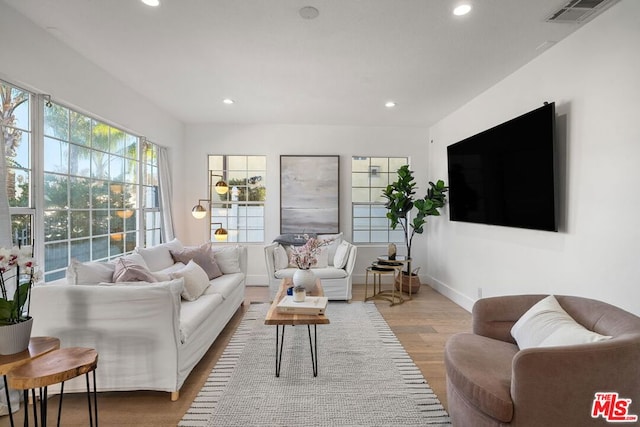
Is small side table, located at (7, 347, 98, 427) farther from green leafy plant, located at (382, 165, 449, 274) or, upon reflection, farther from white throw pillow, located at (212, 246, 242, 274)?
green leafy plant, located at (382, 165, 449, 274)

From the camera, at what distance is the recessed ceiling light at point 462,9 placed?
7.19ft

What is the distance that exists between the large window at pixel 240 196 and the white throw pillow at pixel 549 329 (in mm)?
4175

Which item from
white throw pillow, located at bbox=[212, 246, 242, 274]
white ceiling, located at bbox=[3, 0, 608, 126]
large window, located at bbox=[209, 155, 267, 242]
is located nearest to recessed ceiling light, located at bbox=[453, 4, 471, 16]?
white ceiling, located at bbox=[3, 0, 608, 126]

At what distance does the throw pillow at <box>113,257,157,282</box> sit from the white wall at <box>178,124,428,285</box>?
8.92ft

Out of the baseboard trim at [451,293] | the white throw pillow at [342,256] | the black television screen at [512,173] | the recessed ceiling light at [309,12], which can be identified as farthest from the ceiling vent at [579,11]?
the white throw pillow at [342,256]

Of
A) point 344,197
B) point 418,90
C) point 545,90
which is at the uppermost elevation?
point 418,90

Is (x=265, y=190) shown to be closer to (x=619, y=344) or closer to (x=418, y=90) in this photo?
(x=418, y=90)

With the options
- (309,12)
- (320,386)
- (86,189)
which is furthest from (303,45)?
(320,386)

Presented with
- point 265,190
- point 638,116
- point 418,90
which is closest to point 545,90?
point 638,116

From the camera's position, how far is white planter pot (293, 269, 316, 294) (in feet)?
10.0

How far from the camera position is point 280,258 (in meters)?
4.60

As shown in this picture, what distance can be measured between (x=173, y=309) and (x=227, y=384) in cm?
74

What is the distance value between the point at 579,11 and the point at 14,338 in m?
3.96

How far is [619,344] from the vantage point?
1.43 m
